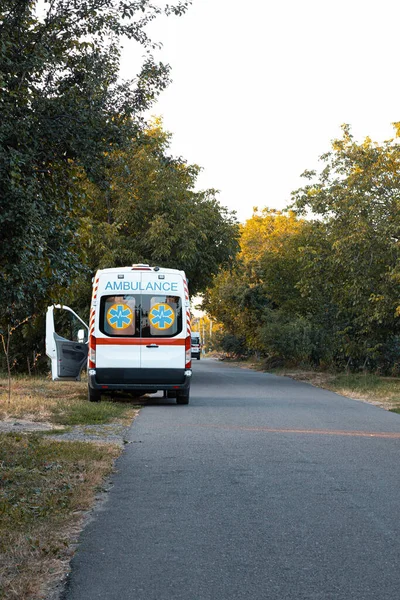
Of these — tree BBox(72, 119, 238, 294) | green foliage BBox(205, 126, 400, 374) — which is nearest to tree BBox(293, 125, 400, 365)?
green foliage BBox(205, 126, 400, 374)

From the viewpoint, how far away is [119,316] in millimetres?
17750

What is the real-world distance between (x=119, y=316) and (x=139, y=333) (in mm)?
564

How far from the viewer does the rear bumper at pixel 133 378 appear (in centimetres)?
1744

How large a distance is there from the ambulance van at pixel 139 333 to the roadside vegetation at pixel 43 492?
2.78 metres

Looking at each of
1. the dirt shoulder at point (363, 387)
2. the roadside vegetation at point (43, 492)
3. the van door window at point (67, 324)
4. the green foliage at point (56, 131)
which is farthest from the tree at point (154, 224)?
the green foliage at point (56, 131)

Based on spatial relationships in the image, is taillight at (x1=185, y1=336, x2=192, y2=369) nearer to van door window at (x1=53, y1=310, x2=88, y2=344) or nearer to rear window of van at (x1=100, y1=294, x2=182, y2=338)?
rear window of van at (x1=100, y1=294, x2=182, y2=338)

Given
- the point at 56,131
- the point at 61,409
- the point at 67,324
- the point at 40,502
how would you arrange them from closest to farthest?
the point at 40,502, the point at 56,131, the point at 61,409, the point at 67,324

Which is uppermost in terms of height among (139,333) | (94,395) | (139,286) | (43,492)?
(139,286)

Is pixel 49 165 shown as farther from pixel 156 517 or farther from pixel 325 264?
pixel 325 264

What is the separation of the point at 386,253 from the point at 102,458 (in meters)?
17.4

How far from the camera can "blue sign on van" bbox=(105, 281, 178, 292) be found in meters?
17.8

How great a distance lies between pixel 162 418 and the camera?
49.0 feet

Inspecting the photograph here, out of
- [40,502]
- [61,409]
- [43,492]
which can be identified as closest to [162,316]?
[61,409]

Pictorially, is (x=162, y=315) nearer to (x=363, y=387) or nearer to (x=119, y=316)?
(x=119, y=316)
